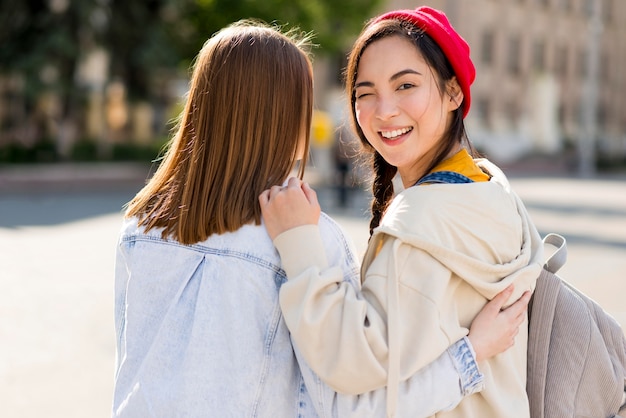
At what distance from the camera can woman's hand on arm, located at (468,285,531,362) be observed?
1.87 m

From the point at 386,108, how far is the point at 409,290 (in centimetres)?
53

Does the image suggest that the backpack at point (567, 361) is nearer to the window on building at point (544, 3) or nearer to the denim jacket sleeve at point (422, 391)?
the denim jacket sleeve at point (422, 391)

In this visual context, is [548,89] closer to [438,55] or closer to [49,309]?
[49,309]

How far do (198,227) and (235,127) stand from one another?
9.6 inches

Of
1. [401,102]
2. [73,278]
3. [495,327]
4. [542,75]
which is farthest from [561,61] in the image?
[495,327]

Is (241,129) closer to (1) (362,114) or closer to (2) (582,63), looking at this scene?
(1) (362,114)

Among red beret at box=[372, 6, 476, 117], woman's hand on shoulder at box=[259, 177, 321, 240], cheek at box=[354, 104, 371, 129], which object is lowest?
woman's hand on shoulder at box=[259, 177, 321, 240]

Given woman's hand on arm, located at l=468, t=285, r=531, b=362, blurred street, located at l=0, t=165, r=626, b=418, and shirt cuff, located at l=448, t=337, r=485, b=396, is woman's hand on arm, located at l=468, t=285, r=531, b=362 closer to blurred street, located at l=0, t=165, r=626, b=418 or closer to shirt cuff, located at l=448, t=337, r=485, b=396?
shirt cuff, located at l=448, t=337, r=485, b=396

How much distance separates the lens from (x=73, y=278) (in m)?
8.59

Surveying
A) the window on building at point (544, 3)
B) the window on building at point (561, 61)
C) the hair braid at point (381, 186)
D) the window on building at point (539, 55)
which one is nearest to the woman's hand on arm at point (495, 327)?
the hair braid at point (381, 186)

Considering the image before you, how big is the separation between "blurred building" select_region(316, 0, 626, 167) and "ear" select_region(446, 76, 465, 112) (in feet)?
127

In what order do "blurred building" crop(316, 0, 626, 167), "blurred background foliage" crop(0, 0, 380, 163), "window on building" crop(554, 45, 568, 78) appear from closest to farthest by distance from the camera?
"blurred background foliage" crop(0, 0, 380, 163) → "blurred building" crop(316, 0, 626, 167) → "window on building" crop(554, 45, 568, 78)

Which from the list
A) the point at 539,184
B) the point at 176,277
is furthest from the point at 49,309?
the point at 539,184

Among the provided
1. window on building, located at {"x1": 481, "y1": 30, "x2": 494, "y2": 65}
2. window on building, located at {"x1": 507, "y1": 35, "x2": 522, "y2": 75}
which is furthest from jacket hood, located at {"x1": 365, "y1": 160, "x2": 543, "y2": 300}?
window on building, located at {"x1": 507, "y1": 35, "x2": 522, "y2": 75}
